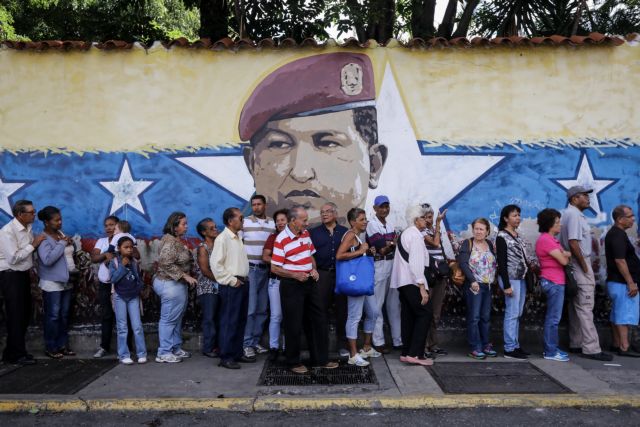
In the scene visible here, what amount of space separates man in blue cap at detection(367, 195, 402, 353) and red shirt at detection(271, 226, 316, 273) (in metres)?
1.13

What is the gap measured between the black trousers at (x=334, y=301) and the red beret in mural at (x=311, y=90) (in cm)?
231

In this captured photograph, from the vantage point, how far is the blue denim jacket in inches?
274

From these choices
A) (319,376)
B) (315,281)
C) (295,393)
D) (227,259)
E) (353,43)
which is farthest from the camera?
(353,43)

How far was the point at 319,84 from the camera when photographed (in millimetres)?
7988

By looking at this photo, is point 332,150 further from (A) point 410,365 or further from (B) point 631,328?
(B) point 631,328

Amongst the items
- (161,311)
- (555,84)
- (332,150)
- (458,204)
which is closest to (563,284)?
(458,204)

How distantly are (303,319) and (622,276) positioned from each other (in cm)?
401

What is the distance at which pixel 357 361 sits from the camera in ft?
22.4

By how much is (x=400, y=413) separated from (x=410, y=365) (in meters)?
1.43

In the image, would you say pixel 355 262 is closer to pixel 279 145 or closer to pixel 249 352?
pixel 249 352

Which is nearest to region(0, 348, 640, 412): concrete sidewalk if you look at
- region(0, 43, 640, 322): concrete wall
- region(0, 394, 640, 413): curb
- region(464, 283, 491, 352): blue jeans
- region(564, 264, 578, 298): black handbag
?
region(0, 394, 640, 413): curb

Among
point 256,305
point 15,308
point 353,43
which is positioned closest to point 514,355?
point 256,305

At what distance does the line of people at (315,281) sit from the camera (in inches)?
265

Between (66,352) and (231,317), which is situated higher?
(231,317)
